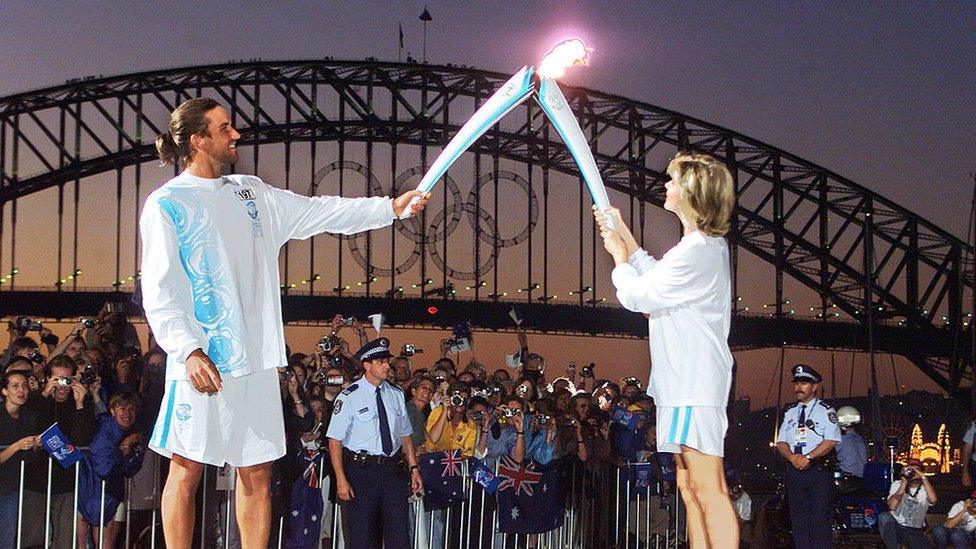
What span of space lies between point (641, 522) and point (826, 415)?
404 cm

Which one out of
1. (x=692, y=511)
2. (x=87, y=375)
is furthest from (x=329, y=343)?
(x=692, y=511)

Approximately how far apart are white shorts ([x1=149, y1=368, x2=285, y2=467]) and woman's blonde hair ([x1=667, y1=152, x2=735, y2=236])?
2343mm

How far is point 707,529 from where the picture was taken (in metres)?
6.69

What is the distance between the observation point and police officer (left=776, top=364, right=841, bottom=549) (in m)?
12.0

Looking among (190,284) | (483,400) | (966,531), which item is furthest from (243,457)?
(966,531)

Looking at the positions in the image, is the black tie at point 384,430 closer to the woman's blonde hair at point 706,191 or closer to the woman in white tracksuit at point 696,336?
the woman in white tracksuit at point 696,336

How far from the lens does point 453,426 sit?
12.8m

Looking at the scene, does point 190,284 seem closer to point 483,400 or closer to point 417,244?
point 483,400

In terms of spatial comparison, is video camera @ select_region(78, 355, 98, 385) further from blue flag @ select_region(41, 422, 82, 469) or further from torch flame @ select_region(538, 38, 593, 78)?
torch flame @ select_region(538, 38, 593, 78)

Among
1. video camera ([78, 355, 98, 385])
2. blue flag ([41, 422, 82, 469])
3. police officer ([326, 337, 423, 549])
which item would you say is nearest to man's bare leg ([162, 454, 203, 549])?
blue flag ([41, 422, 82, 469])

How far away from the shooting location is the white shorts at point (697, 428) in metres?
6.62

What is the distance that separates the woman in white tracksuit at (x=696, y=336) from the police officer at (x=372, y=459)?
11.5ft

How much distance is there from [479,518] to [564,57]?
6966 millimetres

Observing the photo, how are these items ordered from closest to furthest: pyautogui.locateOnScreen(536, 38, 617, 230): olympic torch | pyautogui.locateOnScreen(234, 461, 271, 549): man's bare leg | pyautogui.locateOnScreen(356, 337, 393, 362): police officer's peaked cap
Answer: pyautogui.locateOnScreen(234, 461, 271, 549): man's bare leg
pyautogui.locateOnScreen(536, 38, 617, 230): olympic torch
pyautogui.locateOnScreen(356, 337, 393, 362): police officer's peaked cap
